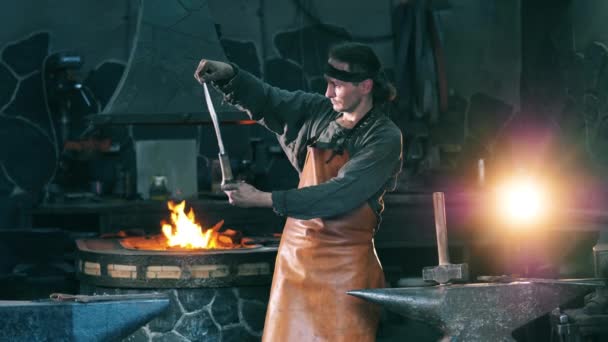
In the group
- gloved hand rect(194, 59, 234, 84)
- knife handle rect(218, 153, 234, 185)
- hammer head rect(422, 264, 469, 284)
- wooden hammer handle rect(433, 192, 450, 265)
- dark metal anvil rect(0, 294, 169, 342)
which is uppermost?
gloved hand rect(194, 59, 234, 84)

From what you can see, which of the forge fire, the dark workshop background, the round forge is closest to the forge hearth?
the round forge

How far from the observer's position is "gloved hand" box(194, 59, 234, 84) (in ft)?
15.9

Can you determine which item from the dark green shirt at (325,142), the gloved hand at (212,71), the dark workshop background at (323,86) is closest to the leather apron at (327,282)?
the dark green shirt at (325,142)

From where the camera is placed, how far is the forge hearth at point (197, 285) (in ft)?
19.8

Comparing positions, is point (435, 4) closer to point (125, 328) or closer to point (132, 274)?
point (132, 274)

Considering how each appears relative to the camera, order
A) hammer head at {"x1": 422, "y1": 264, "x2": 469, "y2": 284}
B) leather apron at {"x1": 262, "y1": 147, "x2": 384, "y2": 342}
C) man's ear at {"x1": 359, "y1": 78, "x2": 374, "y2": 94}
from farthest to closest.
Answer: man's ear at {"x1": 359, "y1": 78, "x2": 374, "y2": 94}, leather apron at {"x1": 262, "y1": 147, "x2": 384, "y2": 342}, hammer head at {"x1": 422, "y1": 264, "x2": 469, "y2": 284}

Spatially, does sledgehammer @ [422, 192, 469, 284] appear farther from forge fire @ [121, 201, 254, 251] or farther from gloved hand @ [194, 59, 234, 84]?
forge fire @ [121, 201, 254, 251]

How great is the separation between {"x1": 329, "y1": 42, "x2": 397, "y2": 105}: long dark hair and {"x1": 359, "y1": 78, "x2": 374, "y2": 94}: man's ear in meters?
0.02

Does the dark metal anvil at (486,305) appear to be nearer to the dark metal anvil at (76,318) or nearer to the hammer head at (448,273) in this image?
the hammer head at (448,273)

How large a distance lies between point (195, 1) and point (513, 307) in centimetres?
459

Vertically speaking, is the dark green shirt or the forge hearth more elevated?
the dark green shirt

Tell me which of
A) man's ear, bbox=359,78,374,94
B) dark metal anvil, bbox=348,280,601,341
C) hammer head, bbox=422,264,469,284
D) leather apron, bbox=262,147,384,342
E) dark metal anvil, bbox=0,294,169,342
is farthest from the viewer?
man's ear, bbox=359,78,374,94

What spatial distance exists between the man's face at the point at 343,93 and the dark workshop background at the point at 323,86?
3764mm

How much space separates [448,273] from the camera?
4234mm
